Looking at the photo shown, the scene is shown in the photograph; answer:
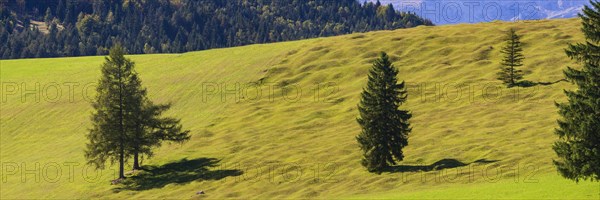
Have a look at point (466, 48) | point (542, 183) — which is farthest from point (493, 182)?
point (466, 48)

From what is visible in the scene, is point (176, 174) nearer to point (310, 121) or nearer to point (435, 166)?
point (310, 121)

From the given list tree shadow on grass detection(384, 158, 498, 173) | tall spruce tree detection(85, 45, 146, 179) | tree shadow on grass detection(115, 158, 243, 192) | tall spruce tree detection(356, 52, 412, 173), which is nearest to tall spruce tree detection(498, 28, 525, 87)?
tree shadow on grass detection(384, 158, 498, 173)

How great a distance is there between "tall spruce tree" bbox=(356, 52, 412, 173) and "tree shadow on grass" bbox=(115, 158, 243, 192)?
1455cm

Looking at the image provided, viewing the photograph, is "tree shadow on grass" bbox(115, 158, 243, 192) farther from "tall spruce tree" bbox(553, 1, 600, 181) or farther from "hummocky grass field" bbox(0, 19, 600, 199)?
"tall spruce tree" bbox(553, 1, 600, 181)

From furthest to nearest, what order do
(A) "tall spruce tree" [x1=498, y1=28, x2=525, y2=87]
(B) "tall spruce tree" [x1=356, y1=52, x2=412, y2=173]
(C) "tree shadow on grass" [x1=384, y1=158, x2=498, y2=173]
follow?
(A) "tall spruce tree" [x1=498, y1=28, x2=525, y2=87], (B) "tall spruce tree" [x1=356, y1=52, x2=412, y2=173], (C) "tree shadow on grass" [x1=384, y1=158, x2=498, y2=173]

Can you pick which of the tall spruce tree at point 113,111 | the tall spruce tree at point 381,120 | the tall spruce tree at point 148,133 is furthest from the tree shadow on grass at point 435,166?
the tall spruce tree at point 113,111

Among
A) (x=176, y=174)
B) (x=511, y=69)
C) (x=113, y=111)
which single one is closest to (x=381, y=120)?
(x=176, y=174)

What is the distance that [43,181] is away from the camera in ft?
270

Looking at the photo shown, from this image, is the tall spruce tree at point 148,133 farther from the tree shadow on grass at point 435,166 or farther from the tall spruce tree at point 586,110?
the tall spruce tree at point 586,110

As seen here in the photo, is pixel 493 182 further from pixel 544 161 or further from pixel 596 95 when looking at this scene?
pixel 596 95

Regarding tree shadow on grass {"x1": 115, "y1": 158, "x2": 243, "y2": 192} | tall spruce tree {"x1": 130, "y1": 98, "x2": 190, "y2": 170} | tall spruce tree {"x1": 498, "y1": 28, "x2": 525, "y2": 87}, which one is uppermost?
tall spruce tree {"x1": 498, "y1": 28, "x2": 525, "y2": 87}

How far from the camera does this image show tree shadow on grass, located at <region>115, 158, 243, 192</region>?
7456 centimetres

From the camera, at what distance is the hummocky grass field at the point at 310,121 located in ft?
210

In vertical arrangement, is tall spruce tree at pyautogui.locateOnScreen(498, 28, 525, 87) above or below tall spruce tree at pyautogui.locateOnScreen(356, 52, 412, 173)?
above
